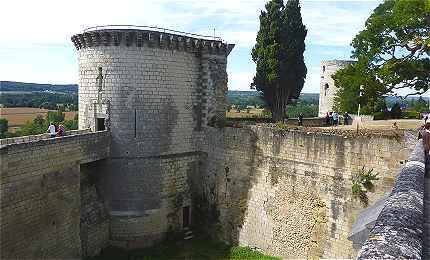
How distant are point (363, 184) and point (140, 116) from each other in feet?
26.5

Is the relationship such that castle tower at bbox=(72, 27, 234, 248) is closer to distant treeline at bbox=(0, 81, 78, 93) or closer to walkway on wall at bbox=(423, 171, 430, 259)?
walkway on wall at bbox=(423, 171, 430, 259)

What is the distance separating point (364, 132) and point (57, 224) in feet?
33.0

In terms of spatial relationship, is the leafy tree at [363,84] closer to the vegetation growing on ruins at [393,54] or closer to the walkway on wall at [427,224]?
the vegetation growing on ruins at [393,54]

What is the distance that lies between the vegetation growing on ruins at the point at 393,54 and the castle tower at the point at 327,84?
18.8 meters

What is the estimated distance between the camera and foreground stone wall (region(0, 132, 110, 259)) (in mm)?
11278

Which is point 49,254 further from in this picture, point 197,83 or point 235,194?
point 197,83

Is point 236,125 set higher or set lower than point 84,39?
lower

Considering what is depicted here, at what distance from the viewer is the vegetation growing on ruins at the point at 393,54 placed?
18327mm

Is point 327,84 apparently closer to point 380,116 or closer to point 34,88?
point 380,116

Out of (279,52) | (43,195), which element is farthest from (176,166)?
(279,52)

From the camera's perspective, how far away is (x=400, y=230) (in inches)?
130

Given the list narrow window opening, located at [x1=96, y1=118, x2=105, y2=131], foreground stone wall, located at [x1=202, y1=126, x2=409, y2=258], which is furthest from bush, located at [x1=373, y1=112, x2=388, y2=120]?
narrow window opening, located at [x1=96, y1=118, x2=105, y2=131]

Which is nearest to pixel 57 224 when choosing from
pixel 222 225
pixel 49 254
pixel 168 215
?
pixel 49 254

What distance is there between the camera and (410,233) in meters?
3.28
